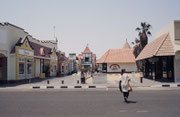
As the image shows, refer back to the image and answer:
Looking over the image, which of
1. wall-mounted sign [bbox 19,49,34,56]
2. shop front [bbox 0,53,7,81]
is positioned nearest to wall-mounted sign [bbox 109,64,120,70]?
wall-mounted sign [bbox 19,49,34,56]

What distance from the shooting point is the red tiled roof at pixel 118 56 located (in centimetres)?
4053

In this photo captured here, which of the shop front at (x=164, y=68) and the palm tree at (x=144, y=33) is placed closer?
the shop front at (x=164, y=68)

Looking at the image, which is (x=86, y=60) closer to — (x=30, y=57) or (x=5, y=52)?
(x=30, y=57)

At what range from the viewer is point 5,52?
66.1ft

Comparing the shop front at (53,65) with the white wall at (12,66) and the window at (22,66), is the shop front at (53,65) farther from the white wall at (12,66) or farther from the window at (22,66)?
the white wall at (12,66)

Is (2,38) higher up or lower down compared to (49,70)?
higher up

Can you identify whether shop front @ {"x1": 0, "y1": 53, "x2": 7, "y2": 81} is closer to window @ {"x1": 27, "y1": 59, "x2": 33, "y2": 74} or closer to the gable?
the gable

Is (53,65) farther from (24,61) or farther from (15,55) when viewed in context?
(15,55)

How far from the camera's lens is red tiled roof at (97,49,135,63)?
4053cm

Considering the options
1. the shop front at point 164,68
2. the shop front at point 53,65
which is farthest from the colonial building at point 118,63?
the shop front at point 164,68

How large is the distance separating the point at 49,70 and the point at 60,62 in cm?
645

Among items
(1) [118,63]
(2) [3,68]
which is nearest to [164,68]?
(2) [3,68]

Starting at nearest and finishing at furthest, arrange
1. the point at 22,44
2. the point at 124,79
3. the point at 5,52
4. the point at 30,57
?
the point at 124,79
the point at 5,52
the point at 22,44
the point at 30,57
